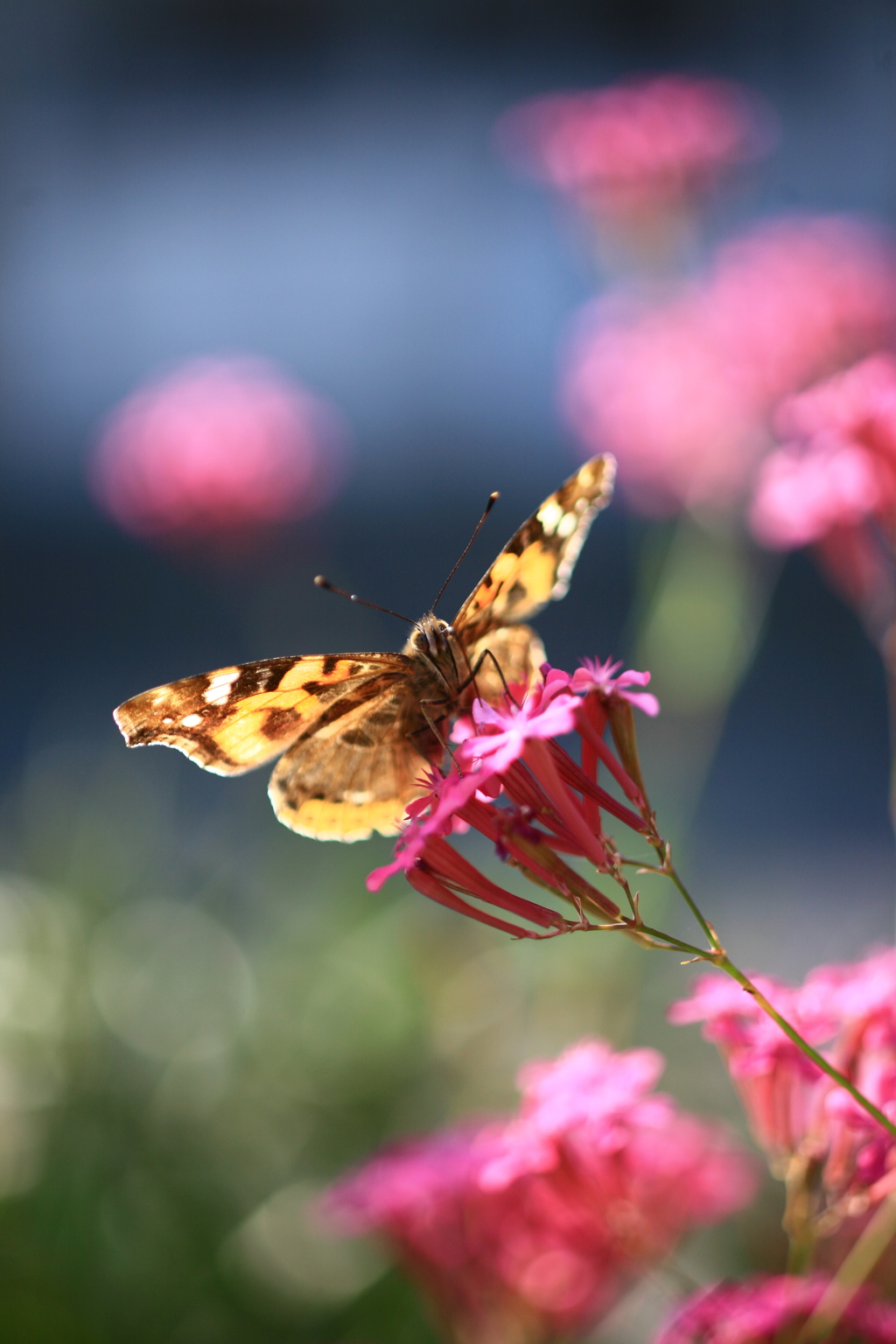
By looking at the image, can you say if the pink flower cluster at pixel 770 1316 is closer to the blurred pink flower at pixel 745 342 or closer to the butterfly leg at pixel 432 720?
the butterfly leg at pixel 432 720

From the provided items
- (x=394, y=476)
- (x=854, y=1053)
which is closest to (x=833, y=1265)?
(x=854, y=1053)

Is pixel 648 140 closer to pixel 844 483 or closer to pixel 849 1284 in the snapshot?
pixel 844 483

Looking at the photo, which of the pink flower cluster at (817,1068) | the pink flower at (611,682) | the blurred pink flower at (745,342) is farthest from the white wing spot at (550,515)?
the blurred pink flower at (745,342)

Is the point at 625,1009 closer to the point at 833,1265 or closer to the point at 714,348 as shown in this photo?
the point at 833,1265

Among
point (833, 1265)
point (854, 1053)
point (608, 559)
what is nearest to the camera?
point (854, 1053)

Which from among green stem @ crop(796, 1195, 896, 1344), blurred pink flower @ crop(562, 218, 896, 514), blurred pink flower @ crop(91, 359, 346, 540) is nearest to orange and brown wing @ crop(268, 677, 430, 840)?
green stem @ crop(796, 1195, 896, 1344)

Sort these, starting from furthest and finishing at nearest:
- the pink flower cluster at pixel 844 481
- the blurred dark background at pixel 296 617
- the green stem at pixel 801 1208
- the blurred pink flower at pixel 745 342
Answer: the blurred pink flower at pixel 745 342 < the blurred dark background at pixel 296 617 < the pink flower cluster at pixel 844 481 < the green stem at pixel 801 1208

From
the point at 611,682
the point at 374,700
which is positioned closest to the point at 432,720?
the point at 374,700

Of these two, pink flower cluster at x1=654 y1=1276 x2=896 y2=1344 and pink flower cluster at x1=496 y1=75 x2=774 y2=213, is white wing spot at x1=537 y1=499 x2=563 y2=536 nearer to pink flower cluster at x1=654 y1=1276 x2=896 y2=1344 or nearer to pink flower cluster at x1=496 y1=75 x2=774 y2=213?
pink flower cluster at x1=654 y1=1276 x2=896 y2=1344
